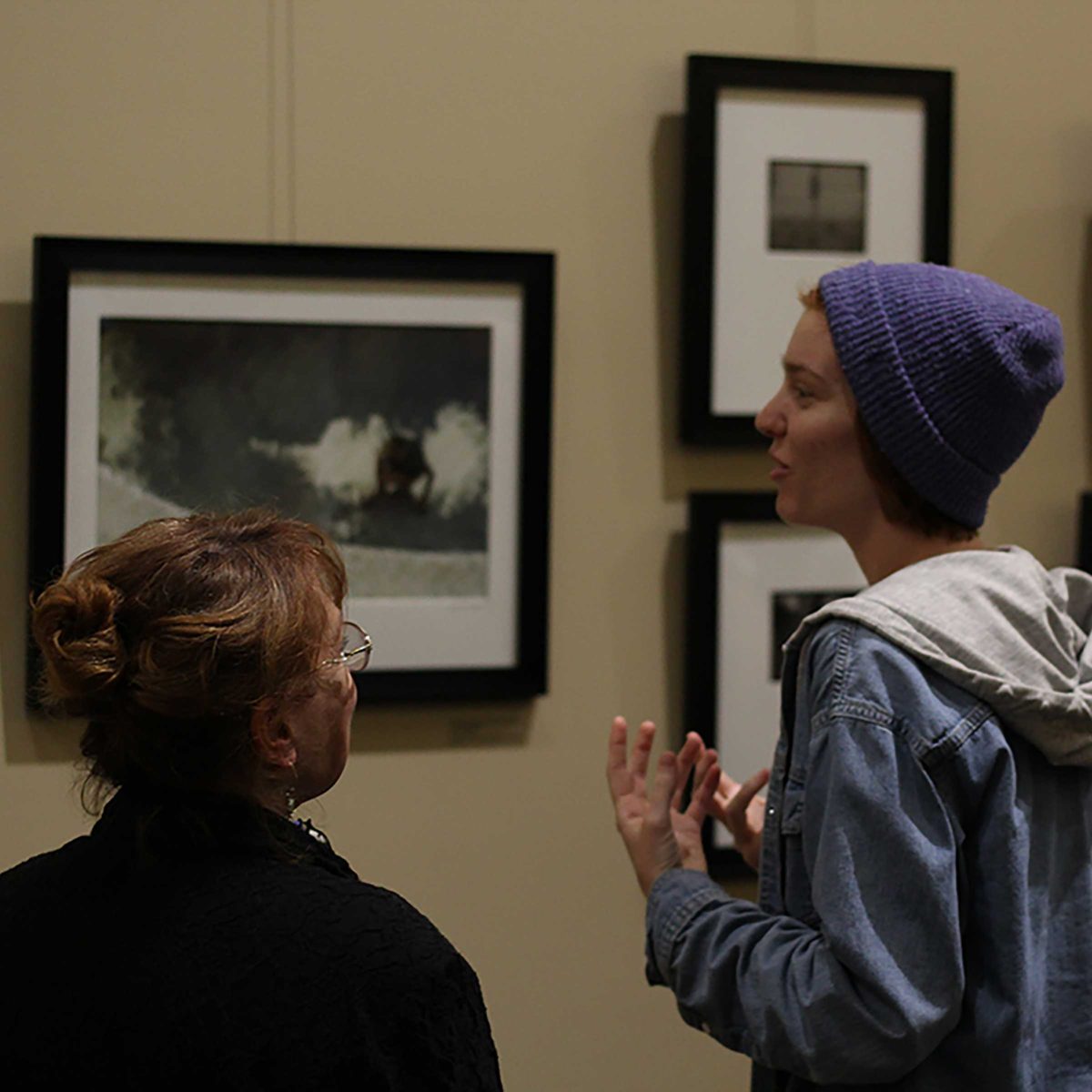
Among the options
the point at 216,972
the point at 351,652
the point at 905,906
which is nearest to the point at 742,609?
the point at 905,906

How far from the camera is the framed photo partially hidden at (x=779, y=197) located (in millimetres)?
2400

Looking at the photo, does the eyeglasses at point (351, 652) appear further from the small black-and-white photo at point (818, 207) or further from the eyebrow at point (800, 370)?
the small black-and-white photo at point (818, 207)

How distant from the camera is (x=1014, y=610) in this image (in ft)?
5.03

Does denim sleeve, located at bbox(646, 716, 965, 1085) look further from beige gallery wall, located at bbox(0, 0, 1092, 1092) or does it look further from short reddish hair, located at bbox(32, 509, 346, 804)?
beige gallery wall, located at bbox(0, 0, 1092, 1092)

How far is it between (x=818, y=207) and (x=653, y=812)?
44.8 inches

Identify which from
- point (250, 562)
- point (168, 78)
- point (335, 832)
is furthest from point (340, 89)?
point (250, 562)

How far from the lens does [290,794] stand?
51.9 inches

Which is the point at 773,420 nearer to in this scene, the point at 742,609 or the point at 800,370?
the point at 800,370

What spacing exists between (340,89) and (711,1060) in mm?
1565

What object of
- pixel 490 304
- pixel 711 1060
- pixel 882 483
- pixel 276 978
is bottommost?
pixel 711 1060

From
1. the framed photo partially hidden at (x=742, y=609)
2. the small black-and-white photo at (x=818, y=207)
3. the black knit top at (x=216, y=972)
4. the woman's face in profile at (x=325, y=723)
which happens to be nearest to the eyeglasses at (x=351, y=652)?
the woman's face in profile at (x=325, y=723)

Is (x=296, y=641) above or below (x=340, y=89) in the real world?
below

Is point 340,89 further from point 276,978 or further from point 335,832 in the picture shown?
point 276,978

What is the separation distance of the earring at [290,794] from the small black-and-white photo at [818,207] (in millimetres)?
1409
